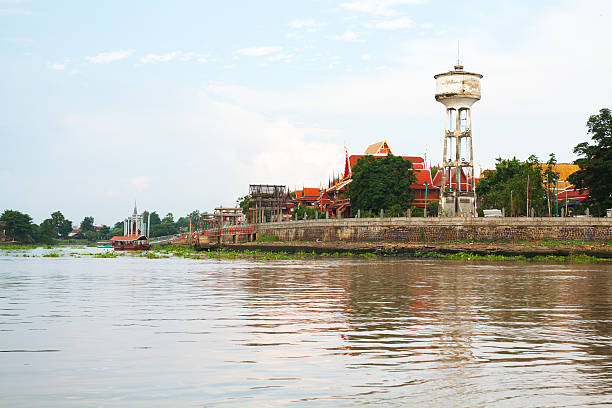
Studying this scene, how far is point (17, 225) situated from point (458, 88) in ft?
385

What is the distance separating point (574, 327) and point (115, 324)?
8.14 metres

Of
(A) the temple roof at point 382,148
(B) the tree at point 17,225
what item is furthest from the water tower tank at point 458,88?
(B) the tree at point 17,225

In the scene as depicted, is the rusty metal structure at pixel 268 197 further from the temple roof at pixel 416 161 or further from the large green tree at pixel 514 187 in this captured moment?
the large green tree at pixel 514 187

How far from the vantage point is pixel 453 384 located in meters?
7.02

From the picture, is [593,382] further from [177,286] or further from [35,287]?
[35,287]

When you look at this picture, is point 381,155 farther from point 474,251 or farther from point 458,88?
point 474,251

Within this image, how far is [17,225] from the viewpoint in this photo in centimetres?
15225

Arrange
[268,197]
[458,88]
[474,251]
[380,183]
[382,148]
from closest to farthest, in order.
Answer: [474,251], [458,88], [380,183], [382,148], [268,197]

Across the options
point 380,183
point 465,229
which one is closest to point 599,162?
point 465,229

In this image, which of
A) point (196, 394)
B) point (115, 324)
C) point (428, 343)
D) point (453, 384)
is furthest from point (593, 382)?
point (115, 324)

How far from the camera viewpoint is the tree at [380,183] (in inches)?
3152

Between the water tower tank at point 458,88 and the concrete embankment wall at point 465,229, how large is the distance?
1514 centimetres

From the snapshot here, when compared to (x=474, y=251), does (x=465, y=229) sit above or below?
above

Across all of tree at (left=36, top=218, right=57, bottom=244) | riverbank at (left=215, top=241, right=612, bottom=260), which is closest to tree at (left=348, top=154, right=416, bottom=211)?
riverbank at (left=215, top=241, right=612, bottom=260)
